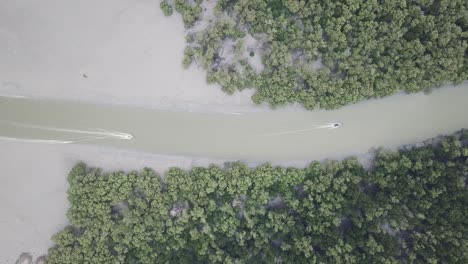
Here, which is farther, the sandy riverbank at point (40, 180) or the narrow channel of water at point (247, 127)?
the narrow channel of water at point (247, 127)

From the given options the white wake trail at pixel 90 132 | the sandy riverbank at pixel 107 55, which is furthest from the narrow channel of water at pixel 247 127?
the sandy riverbank at pixel 107 55

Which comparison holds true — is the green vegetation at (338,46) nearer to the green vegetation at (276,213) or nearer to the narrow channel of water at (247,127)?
the narrow channel of water at (247,127)

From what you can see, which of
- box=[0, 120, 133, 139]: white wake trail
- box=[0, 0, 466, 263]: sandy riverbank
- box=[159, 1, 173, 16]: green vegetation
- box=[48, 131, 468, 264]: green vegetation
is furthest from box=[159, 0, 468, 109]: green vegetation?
box=[0, 120, 133, 139]: white wake trail

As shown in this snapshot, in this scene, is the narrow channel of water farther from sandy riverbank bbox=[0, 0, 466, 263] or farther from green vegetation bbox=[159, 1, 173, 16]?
green vegetation bbox=[159, 1, 173, 16]

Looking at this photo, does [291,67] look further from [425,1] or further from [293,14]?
[425,1]

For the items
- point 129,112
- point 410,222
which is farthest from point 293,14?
point 410,222

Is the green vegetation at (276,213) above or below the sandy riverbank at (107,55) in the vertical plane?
below
